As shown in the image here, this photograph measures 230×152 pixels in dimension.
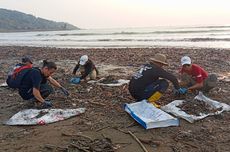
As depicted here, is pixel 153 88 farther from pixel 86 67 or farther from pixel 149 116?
pixel 86 67

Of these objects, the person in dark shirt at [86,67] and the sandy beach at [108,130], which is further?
the person in dark shirt at [86,67]

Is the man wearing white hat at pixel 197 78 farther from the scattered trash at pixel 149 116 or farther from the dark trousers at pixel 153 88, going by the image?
the scattered trash at pixel 149 116

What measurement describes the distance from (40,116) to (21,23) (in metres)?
144

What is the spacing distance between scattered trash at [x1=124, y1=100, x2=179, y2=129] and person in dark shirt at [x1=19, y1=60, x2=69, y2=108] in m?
1.67

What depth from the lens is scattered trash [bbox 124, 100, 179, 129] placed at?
5861 millimetres

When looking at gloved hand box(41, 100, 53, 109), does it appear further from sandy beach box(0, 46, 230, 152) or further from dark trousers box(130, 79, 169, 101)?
dark trousers box(130, 79, 169, 101)

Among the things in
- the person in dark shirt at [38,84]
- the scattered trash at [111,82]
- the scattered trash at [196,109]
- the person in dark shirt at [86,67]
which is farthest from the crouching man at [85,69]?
the scattered trash at [196,109]

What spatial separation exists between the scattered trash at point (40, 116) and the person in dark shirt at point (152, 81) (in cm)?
121

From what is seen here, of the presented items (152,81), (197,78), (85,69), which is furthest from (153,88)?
(85,69)

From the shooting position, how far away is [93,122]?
632 centimetres

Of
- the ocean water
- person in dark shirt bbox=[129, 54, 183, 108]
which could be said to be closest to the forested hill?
the ocean water

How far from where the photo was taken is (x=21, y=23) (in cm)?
14388

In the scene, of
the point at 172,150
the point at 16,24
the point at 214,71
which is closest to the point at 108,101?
the point at 172,150

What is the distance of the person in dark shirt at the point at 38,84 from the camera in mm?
6723
